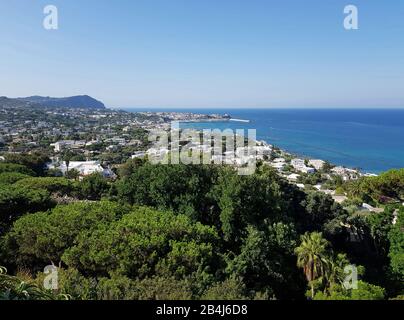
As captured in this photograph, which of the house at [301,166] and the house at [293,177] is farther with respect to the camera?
the house at [301,166]

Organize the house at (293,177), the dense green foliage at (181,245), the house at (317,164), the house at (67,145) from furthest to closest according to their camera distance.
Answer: the house at (67,145) → the house at (317,164) → the house at (293,177) → the dense green foliage at (181,245)

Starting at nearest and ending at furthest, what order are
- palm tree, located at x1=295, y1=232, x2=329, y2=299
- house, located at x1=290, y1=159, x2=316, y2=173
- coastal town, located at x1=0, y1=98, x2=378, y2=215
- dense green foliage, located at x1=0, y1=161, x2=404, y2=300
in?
dense green foliage, located at x1=0, y1=161, x2=404, y2=300 < palm tree, located at x1=295, y1=232, x2=329, y2=299 < coastal town, located at x1=0, y1=98, x2=378, y2=215 < house, located at x1=290, y1=159, x2=316, y2=173

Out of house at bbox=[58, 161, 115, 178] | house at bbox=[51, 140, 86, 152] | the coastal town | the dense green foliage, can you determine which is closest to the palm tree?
the dense green foliage

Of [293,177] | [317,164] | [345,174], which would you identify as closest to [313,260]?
[293,177]

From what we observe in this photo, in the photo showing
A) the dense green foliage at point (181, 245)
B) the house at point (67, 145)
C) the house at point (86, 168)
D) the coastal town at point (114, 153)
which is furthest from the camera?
the house at point (67, 145)

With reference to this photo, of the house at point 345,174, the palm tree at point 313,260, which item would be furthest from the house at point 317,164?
the palm tree at point 313,260

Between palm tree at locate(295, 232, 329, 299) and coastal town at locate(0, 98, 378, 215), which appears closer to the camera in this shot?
palm tree at locate(295, 232, 329, 299)

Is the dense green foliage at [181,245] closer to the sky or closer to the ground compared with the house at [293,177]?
closer to the sky

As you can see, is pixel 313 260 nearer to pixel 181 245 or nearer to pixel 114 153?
pixel 181 245

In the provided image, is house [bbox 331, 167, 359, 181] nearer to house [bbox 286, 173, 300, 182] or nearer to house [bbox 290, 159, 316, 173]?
house [bbox 290, 159, 316, 173]

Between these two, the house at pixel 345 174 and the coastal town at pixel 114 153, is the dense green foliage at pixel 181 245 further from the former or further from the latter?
the house at pixel 345 174

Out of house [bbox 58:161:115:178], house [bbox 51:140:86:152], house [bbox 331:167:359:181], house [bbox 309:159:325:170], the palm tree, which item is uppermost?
house [bbox 51:140:86:152]

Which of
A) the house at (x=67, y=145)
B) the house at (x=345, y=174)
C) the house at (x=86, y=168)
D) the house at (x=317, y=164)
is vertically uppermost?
the house at (x=67, y=145)
